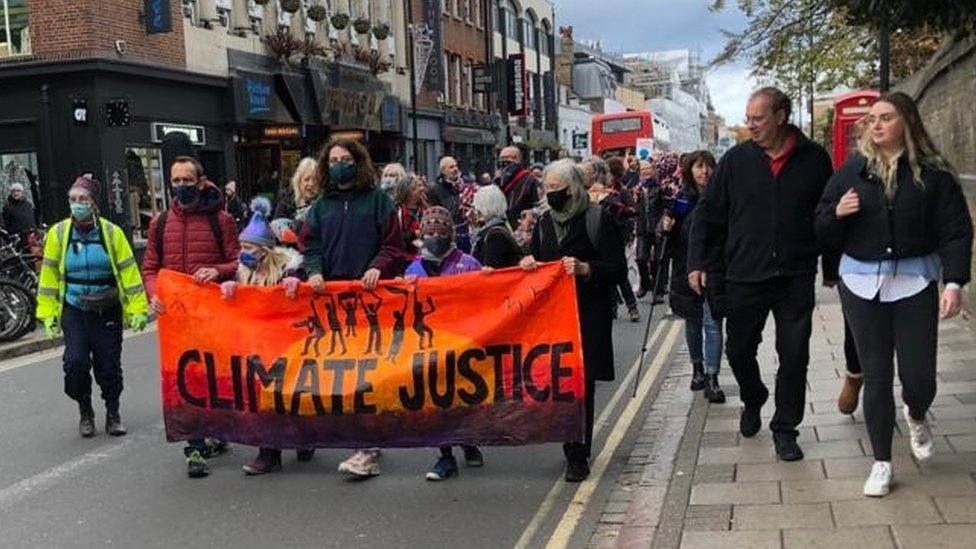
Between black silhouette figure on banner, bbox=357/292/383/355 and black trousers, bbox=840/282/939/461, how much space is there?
2593mm

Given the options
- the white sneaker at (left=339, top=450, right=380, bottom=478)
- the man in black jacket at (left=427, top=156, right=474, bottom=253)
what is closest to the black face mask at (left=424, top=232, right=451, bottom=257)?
the white sneaker at (left=339, top=450, right=380, bottom=478)

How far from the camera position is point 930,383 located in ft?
15.7

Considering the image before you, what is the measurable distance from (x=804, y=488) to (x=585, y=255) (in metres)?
1.70

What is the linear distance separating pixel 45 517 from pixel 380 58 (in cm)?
2768

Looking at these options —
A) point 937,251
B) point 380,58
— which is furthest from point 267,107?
point 937,251

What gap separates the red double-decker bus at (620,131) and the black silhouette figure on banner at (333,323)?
114ft

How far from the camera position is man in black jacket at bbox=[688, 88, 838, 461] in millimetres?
5332

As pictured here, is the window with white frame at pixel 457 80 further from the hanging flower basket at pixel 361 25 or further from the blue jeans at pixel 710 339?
the blue jeans at pixel 710 339

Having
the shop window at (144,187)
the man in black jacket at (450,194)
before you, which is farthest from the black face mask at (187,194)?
the shop window at (144,187)

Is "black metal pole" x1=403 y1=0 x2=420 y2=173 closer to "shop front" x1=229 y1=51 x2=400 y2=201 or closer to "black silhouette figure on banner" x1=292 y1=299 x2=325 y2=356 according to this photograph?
"shop front" x1=229 y1=51 x2=400 y2=201

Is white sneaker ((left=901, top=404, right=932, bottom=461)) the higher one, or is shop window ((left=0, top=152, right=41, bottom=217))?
shop window ((left=0, top=152, right=41, bottom=217))

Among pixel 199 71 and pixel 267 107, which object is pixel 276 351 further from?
pixel 267 107

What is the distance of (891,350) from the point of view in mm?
4816

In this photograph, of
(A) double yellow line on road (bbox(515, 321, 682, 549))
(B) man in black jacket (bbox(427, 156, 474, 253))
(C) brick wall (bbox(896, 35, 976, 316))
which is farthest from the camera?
(B) man in black jacket (bbox(427, 156, 474, 253))
